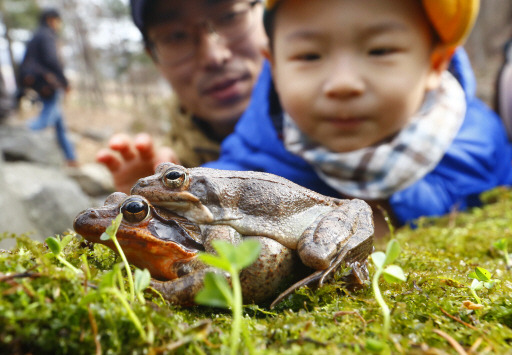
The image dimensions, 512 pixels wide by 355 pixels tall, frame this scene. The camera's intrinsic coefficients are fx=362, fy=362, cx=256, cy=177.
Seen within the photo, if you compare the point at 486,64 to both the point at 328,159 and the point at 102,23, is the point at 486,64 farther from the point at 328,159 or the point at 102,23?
the point at 102,23

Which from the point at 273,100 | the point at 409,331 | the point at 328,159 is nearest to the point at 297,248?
the point at 409,331

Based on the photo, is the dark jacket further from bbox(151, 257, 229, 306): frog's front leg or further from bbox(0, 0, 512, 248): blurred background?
bbox(151, 257, 229, 306): frog's front leg

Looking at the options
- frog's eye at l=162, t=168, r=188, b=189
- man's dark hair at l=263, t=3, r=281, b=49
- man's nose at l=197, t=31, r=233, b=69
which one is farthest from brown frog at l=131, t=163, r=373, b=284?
man's nose at l=197, t=31, r=233, b=69

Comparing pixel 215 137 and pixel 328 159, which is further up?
pixel 328 159

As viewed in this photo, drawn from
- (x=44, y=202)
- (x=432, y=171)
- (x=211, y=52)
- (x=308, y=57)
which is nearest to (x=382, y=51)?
(x=308, y=57)

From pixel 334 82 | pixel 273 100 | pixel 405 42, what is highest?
pixel 405 42

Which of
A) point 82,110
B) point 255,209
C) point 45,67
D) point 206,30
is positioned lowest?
point 82,110

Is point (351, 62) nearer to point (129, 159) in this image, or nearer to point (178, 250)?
point (178, 250)
